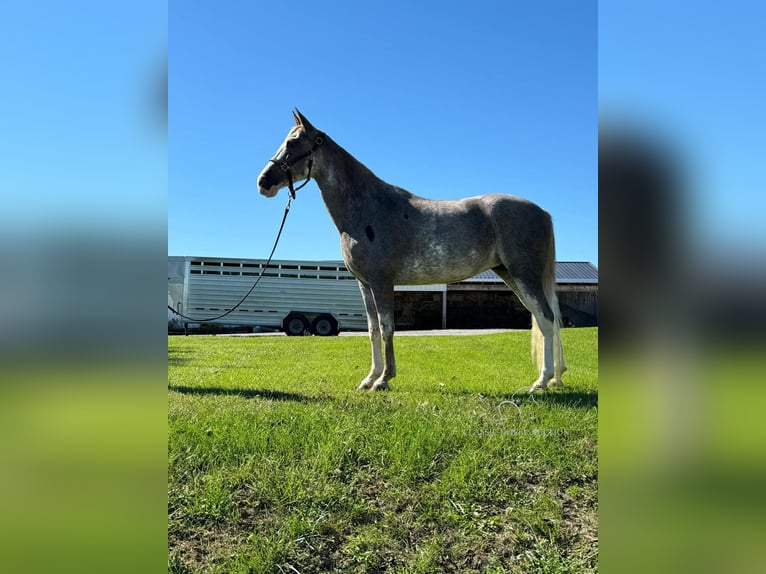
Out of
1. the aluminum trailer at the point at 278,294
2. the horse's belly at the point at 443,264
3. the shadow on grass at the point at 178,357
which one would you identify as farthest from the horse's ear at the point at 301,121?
the aluminum trailer at the point at 278,294

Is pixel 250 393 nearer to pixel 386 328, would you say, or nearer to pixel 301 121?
pixel 386 328

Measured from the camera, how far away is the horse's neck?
3.75 metres

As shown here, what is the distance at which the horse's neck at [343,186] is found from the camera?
375 cm

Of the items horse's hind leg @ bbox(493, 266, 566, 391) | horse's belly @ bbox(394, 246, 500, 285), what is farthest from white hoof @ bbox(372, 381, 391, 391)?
horse's hind leg @ bbox(493, 266, 566, 391)

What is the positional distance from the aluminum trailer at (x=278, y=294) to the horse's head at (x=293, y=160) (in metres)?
8.81

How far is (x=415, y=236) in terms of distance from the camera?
3.66 meters

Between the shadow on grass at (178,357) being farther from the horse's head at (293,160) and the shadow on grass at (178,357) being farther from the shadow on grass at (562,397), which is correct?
the shadow on grass at (562,397)

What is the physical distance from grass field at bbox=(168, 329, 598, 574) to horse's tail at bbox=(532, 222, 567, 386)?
0.36 m

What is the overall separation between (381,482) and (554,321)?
7.27ft

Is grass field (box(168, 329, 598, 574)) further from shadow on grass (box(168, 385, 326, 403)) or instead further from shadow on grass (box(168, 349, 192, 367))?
shadow on grass (box(168, 349, 192, 367))

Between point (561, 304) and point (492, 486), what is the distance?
9.85 feet

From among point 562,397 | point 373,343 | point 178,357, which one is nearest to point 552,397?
point 562,397
